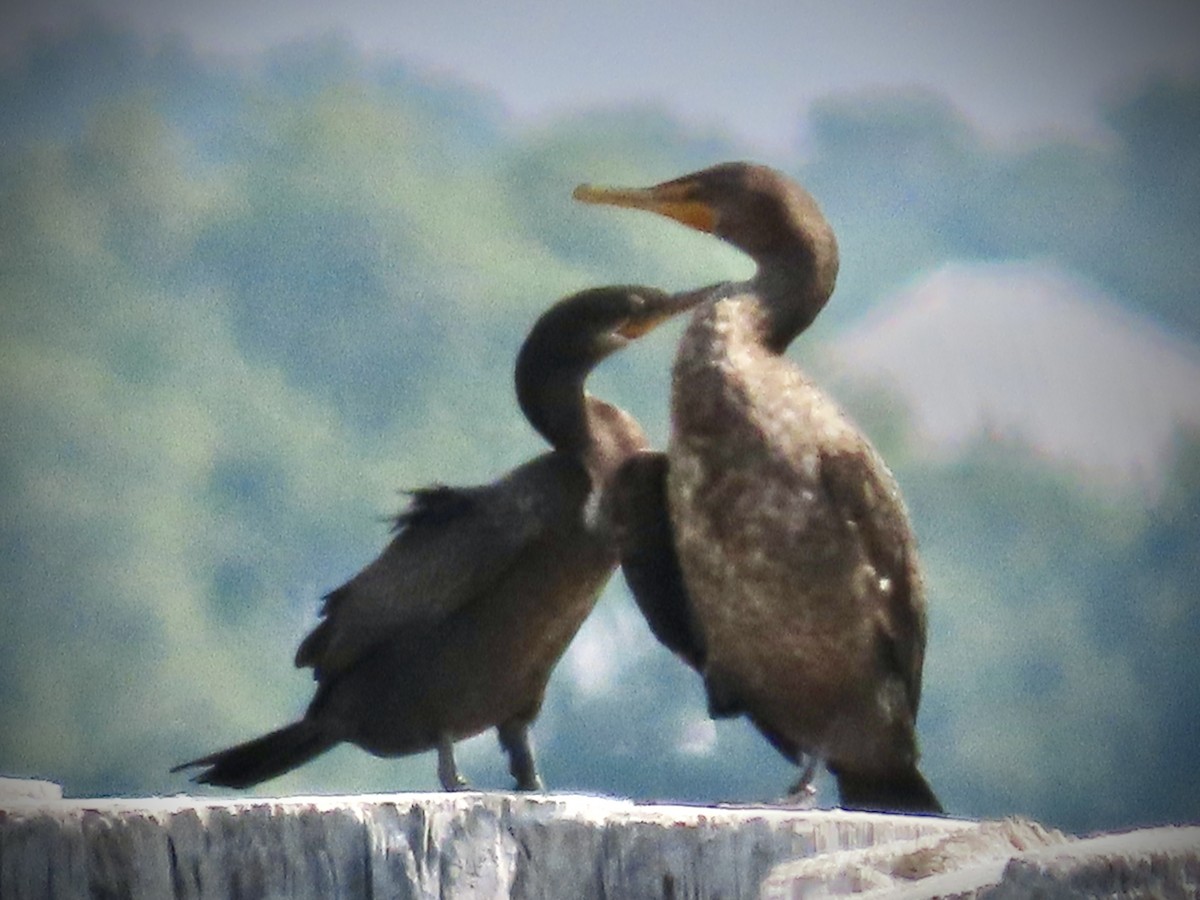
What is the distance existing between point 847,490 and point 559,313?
798 mm

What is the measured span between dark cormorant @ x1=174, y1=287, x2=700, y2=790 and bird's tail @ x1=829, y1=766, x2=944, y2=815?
649 millimetres

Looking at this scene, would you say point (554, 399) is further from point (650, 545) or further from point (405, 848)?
point (405, 848)

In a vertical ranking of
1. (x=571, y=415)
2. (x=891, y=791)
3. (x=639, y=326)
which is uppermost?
(x=639, y=326)

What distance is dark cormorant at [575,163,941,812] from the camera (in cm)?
390

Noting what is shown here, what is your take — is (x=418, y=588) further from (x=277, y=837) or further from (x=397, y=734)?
(x=277, y=837)

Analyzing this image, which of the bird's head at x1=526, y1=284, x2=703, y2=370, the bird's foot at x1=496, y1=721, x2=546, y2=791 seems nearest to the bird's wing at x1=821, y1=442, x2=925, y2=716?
the bird's head at x1=526, y1=284, x2=703, y2=370

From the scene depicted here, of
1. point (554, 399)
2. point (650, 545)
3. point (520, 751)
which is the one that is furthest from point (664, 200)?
point (520, 751)

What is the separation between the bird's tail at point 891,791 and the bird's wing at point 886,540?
128 millimetres

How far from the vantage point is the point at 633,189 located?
4.32 metres

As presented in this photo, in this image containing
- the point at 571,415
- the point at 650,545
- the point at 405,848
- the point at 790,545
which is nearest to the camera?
the point at 405,848

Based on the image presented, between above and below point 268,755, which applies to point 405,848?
below

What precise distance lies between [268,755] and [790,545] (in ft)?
3.78

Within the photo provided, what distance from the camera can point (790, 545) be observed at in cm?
389

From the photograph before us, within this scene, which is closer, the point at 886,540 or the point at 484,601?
the point at 886,540
